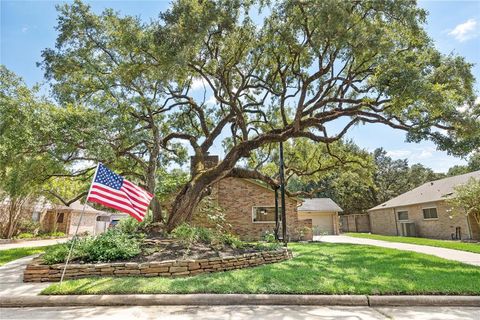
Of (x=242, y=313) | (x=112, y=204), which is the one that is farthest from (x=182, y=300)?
(x=112, y=204)

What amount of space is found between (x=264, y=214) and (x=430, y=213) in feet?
49.8

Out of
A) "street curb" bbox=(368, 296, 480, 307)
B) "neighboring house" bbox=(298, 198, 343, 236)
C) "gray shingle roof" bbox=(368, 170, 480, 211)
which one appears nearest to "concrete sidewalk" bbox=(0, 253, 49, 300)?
"street curb" bbox=(368, 296, 480, 307)

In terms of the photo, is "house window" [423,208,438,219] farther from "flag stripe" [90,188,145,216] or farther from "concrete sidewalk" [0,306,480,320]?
"flag stripe" [90,188,145,216]

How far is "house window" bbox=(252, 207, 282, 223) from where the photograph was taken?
62.3 feet

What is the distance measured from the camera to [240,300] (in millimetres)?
5367

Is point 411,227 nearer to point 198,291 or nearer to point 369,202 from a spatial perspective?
point 369,202

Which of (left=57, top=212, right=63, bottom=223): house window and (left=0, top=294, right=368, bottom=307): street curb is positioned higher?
(left=57, top=212, right=63, bottom=223): house window

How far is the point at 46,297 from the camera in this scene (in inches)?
214

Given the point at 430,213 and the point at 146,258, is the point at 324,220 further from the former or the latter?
the point at 146,258

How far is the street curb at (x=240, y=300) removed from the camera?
5324 mm

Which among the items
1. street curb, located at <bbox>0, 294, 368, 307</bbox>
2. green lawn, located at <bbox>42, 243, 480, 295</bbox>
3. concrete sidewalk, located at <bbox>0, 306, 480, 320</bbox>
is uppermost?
green lawn, located at <bbox>42, 243, 480, 295</bbox>

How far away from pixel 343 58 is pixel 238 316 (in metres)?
9.08

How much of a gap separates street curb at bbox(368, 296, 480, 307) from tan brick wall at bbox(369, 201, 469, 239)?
17860mm

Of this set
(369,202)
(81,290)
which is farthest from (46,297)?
(369,202)
